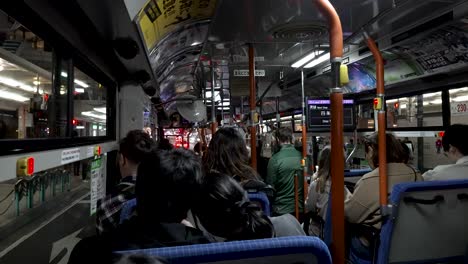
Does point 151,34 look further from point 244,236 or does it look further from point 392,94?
point 392,94

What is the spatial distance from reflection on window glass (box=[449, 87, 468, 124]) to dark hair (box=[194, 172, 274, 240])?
394 cm

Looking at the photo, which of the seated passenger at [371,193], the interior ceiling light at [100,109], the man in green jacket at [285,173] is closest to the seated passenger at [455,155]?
the seated passenger at [371,193]

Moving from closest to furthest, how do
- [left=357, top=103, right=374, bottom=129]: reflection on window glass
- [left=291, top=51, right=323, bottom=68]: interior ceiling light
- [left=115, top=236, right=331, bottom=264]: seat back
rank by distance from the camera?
[left=115, top=236, right=331, bottom=264]: seat back → [left=291, top=51, right=323, bottom=68]: interior ceiling light → [left=357, top=103, right=374, bottom=129]: reflection on window glass

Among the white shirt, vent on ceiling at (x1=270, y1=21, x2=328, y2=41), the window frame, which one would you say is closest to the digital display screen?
vent on ceiling at (x1=270, y1=21, x2=328, y2=41)

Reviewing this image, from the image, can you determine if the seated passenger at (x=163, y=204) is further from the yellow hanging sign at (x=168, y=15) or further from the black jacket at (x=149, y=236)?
the yellow hanging sign at (x=168, y=15)

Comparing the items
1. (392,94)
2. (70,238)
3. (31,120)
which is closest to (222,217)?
(31,120)

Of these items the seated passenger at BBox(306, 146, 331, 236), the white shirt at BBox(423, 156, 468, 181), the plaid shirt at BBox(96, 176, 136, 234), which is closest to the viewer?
the plaid shirt at BBox(96, 176, 136, 234)

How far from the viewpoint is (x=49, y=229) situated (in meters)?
3.25

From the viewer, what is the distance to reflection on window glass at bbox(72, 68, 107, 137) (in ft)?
9.26

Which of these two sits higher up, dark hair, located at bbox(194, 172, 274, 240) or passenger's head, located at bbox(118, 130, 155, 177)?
passenger's head, located at bbox(118, 130, 155, 177)

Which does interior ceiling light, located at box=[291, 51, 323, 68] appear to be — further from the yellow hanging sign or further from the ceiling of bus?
the yellow hanging sign

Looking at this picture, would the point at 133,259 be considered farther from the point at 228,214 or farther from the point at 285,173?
the point at 285,173

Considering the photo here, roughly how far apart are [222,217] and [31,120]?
144cm

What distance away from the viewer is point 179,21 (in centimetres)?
345
